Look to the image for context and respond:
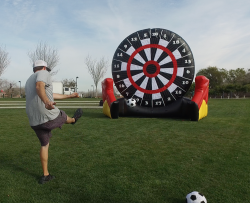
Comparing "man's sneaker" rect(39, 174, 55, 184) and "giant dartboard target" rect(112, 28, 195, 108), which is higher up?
"giant dartboard target" rect(112, 28, 195, 108)

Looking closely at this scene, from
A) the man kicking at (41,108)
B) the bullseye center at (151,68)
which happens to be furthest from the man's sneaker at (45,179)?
the bullseye center at (151,68)

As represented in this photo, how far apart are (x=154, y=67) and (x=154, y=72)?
7.0 inches

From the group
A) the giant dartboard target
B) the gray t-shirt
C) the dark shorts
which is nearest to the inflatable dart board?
the giant dartboard target

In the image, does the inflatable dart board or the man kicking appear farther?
the inflatable dart board

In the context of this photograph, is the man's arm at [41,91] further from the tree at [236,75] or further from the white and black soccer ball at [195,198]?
the tree at [236,75]

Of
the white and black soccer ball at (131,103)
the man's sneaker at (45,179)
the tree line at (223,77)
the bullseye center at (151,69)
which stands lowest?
the man's sneaker at (45,179)

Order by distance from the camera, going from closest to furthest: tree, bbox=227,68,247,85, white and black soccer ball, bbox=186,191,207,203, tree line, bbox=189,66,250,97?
white and black soccer ball, bbox=186,191,207,203, tree line, bbox=189,66,250,97, tree, bbox=227,68,247,85

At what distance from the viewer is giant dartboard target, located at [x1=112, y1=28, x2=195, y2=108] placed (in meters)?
7.97

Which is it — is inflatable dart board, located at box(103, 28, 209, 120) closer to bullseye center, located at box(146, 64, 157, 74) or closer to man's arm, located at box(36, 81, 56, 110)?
bullseye center, located at box(146, 64, 157, 74)

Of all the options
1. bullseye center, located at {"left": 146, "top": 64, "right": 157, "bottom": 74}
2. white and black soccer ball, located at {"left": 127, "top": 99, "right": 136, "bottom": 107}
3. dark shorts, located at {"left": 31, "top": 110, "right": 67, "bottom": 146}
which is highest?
bullseye center, located at {"left": 146, "top": 64, "right": 157, "bottom": 74}

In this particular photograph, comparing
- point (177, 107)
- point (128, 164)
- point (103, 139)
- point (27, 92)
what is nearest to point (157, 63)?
point (177, 107)

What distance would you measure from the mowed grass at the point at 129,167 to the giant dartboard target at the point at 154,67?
8.06 ft

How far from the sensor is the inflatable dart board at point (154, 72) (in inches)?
314

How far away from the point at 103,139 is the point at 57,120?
232cm
